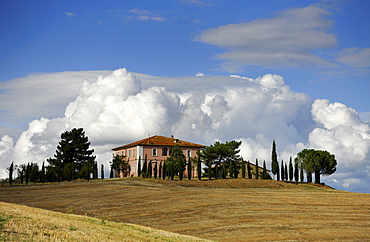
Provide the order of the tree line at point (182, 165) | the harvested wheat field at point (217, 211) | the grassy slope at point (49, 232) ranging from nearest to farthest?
the grassy slope at point (49, 232) → the harvested wheat field at point (217, 211) → the tree line at point (182, 165)

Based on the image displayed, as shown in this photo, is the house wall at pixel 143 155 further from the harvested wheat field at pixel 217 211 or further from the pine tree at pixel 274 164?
the harvested wheat field at pixel 217 211

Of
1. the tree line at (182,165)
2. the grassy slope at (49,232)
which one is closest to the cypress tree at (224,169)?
the tree line at (182,165)

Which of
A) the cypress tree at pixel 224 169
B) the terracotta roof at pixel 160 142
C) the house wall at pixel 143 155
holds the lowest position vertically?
the cypress tree at pixel 224 169

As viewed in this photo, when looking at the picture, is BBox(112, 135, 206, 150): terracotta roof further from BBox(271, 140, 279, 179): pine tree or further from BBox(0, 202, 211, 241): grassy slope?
BBox(0, 202, 211, 241): grassy slope

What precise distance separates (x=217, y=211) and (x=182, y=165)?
36.0 metres

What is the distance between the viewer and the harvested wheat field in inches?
1240

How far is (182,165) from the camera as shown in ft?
246

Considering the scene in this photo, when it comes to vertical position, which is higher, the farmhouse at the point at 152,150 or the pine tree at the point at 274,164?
the farmhouse at the point at 152,150

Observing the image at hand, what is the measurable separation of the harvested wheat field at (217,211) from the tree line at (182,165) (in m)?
18.7

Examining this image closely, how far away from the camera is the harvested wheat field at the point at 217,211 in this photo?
31.5 meters

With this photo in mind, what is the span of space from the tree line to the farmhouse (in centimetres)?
122

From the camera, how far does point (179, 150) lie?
3219 inches

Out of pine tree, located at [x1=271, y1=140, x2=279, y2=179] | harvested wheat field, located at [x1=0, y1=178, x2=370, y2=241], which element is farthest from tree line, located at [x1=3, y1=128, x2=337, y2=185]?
harvested wheat field, located at [x1=0, y1=178, x2=370, y2=241]

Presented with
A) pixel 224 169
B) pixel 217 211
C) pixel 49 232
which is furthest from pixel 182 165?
pixel 49 232
